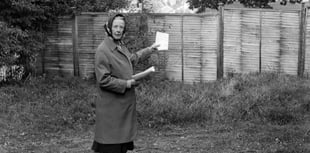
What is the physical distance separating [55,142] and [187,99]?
8.92 feet

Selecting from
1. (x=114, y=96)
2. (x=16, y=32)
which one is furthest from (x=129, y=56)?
(x=16, y=32)

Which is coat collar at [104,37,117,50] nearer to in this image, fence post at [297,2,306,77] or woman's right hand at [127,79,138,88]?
woman's right hand at [127,79,138,88]

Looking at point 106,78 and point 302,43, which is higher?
point 302,43

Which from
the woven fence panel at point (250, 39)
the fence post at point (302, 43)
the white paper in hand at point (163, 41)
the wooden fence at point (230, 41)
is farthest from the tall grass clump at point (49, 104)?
the fence post at point (302, 43)

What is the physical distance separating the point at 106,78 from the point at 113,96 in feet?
0.69

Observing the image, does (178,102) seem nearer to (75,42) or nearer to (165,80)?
(165,80)

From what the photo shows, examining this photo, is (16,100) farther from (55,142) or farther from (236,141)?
(236,141)

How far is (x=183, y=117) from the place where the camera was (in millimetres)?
6934

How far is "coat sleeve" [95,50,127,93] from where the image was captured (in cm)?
349

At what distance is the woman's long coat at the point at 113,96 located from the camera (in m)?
3.52

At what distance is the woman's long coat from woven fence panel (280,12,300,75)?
663cm

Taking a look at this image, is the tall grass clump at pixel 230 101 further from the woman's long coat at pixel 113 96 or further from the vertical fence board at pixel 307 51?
the woman's long coat at pixel 113 96

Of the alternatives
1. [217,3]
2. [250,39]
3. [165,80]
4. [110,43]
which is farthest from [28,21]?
[217,3]

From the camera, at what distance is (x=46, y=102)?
7.80m
